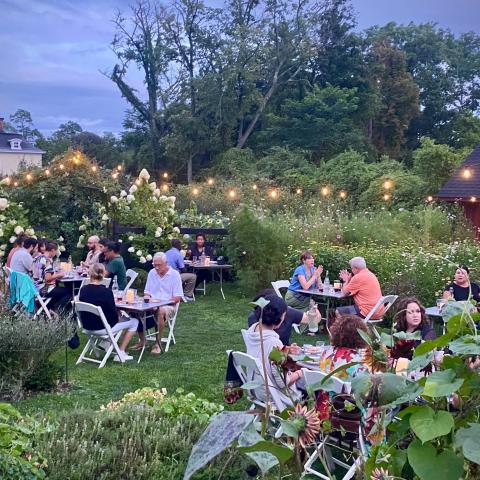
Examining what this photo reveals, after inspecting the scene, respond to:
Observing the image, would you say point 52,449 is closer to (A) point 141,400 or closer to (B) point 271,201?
(A) point 141,400

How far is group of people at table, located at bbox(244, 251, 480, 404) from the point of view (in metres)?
3.65

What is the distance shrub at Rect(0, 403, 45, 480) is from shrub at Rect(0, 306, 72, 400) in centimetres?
256

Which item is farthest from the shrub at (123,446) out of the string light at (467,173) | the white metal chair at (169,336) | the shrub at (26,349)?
the string light at (467,173)

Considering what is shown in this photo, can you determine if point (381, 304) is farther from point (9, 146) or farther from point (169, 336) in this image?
point (9, 146)

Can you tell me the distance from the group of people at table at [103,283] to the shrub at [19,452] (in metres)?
4.04

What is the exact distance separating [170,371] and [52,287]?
3.45 meters

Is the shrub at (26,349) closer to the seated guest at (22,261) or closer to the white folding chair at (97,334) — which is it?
the white folding chair at (97,334)

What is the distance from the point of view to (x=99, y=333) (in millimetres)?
7195

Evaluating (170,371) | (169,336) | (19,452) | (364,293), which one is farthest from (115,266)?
(19,452)

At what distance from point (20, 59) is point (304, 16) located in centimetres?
1778

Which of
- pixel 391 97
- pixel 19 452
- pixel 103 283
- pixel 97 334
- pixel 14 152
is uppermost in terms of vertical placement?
pixel 391 97

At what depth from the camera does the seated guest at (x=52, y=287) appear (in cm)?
873

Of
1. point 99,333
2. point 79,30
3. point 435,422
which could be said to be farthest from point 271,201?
point 435,422

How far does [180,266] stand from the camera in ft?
36.6
